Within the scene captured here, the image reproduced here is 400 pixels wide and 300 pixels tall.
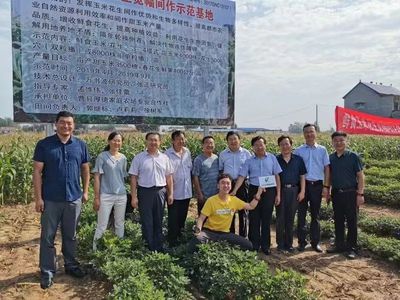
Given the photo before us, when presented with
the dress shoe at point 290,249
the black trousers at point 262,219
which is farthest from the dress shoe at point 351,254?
the black trousers at point 262,219

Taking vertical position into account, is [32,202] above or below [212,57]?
below

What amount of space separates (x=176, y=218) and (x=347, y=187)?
262 cm

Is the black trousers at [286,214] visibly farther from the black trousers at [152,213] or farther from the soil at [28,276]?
the soil at [28,276]

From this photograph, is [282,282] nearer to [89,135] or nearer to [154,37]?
[154,37]

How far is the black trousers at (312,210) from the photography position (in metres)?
6.29

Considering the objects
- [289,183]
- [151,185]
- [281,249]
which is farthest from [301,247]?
[151,185]

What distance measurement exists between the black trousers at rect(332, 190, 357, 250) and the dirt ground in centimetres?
28

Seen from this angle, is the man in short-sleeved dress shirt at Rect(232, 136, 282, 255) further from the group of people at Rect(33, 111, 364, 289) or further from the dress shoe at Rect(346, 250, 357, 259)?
the dress shoe at Rect(346, 250, 357, 259)

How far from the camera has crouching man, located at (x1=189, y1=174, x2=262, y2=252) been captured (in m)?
5.36

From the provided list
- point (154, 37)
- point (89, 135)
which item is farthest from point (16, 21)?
point (89, 135)

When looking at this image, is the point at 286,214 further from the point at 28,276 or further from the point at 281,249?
the point at 28,276

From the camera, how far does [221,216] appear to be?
5473 mm

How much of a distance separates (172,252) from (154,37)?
3752 millimetres

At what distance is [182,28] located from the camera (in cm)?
748
